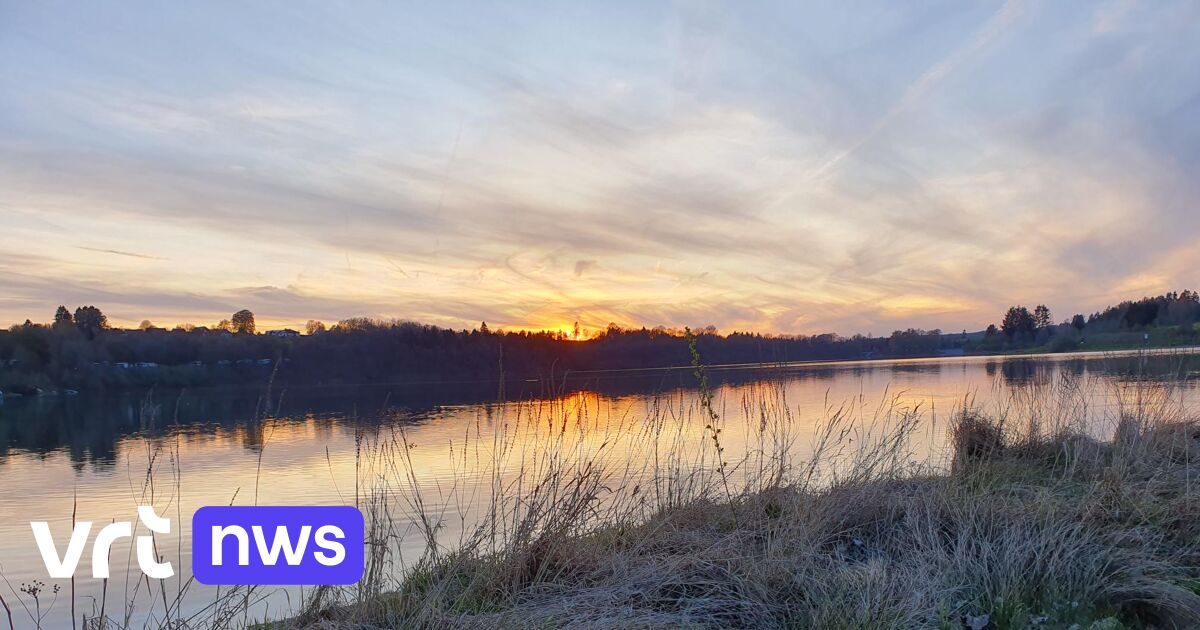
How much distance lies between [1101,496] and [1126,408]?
187 inches

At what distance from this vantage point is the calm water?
24.2 feet

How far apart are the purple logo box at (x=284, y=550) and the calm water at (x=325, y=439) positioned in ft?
0.96

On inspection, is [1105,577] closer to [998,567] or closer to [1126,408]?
[998,567]

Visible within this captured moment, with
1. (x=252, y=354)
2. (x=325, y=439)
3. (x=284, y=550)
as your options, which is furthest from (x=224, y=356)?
(x=284, y=550)

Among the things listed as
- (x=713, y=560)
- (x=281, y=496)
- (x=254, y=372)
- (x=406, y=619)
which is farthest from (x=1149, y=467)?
(x=254, y=372)

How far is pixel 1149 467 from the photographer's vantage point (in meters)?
6.66

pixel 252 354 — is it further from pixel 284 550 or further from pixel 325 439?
pixel 284 550

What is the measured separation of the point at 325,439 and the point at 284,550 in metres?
19.8

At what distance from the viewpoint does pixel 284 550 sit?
5.14 m

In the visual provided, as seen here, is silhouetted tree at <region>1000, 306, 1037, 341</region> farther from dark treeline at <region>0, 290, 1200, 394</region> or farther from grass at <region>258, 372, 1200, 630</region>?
grass at <region>258, 372, 1200, 630</region>

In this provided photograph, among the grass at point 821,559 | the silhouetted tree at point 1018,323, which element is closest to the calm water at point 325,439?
the grass at point 821,559

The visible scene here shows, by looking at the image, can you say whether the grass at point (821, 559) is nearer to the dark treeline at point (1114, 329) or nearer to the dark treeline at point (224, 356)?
the dark treeline at point (1114, 329)

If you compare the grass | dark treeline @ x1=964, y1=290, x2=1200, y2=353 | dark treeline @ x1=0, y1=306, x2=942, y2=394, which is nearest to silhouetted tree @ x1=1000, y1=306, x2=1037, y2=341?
dark treeline @ x1=964, y1=290, x2=1200, y2=353

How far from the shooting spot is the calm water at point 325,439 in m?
7.38
